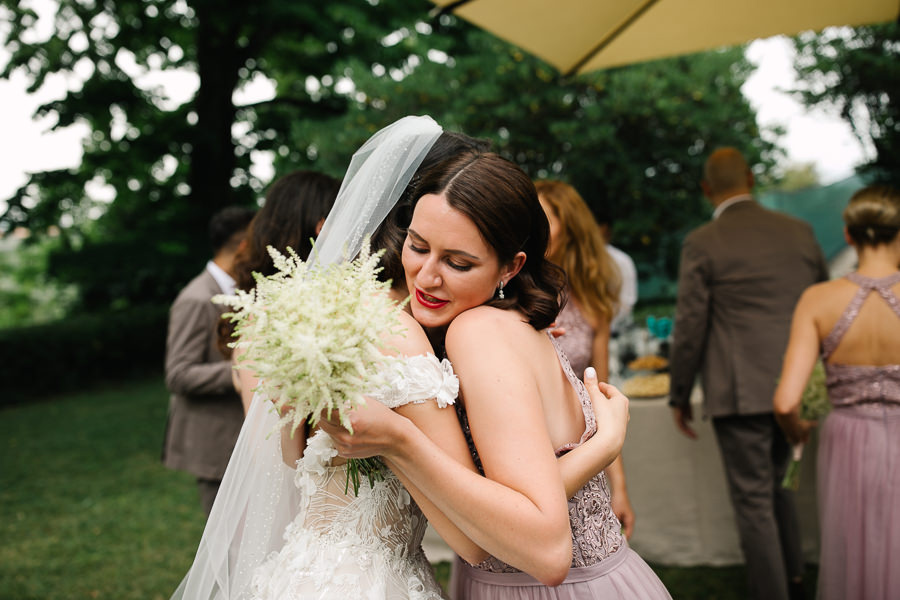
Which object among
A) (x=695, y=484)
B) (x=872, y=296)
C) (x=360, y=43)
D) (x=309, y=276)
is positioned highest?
(x=360, y=43)

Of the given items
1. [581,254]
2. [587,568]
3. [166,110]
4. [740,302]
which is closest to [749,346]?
[740,302]

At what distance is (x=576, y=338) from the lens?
3.61m

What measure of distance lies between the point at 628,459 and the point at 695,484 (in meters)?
0.46

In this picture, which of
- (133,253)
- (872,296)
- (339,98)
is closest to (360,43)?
(339,98)

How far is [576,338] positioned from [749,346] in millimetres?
1299

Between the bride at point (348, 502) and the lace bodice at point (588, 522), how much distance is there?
9 cm

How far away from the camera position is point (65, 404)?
12.3 m

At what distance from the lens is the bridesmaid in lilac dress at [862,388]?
329 cm

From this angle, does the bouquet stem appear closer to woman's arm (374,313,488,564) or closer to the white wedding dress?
the white wedding dress

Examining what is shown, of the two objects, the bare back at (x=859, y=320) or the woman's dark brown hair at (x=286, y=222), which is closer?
the woman's dark brown hair at (x=286, y=222)

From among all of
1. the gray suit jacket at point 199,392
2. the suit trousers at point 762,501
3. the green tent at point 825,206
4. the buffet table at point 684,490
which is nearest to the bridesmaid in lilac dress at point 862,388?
the suit trousers at point 762,501

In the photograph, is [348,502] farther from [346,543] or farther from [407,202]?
[407,202]

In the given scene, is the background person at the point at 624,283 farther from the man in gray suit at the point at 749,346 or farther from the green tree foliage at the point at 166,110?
the green tree foliage at the point at 166,110

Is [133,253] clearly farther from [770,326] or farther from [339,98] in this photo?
[770,326]
